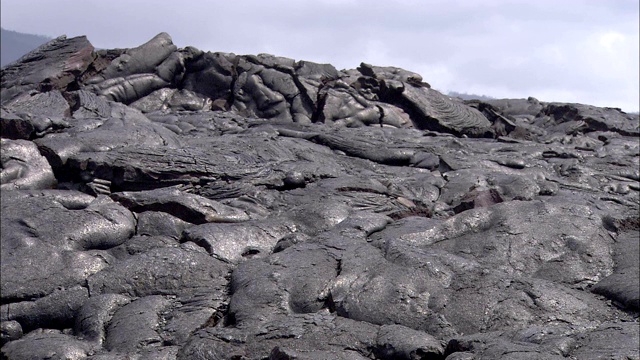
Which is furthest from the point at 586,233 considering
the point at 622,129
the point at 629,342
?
the point at 622,129

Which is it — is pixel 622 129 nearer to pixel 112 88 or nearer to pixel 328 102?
pixel 328 102

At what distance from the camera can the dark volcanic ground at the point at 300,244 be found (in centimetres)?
905

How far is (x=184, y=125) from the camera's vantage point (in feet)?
65.4

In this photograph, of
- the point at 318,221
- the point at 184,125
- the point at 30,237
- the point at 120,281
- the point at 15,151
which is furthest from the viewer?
the point at 184,125

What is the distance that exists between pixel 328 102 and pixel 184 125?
6.10m

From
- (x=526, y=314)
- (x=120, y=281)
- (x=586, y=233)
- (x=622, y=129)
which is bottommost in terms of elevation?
(x=120, y=281)

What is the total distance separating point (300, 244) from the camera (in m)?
11.4

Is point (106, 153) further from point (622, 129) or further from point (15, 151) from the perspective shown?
point (622, 129)

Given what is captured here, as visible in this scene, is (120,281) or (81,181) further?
(81,181)

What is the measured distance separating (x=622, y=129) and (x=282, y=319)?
66.5 ft

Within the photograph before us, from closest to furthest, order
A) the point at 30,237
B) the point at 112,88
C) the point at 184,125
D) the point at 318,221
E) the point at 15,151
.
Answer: the point at 30,237, the point at 318,221, the point at 15,151, the point at 184,125, the point at 112,88

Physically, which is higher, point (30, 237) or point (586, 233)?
point (586, 233)

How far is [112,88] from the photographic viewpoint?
2300 centimetres

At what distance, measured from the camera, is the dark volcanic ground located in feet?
29.7
